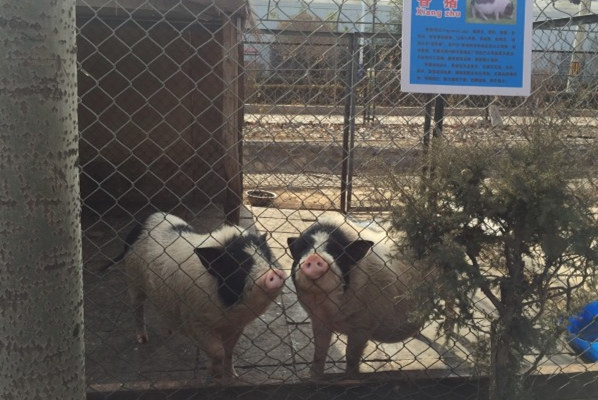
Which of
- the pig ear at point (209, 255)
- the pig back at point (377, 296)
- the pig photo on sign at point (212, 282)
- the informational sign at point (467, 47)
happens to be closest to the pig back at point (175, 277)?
the pig photo on sign at point (212, 282)

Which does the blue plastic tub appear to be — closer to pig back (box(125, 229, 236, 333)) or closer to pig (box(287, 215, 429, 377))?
pig (box(287, 215, 429, 377))

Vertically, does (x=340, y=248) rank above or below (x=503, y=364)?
above

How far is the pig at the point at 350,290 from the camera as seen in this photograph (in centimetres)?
334

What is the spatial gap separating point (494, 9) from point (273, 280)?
1679 millimetres

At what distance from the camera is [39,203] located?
65.7 inches

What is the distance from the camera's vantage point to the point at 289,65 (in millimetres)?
11102

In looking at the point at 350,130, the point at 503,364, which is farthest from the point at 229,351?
the point at 350,130

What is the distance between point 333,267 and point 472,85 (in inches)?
50.5

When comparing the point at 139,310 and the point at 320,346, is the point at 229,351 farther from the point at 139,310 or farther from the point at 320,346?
the point at 139,310

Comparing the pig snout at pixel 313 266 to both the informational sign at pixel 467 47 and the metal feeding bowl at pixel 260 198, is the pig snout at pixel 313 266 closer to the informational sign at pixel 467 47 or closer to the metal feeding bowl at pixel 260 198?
the informational sign at pixel 467 47

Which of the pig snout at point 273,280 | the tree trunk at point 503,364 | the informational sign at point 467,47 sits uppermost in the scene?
the informational sign at point 467,47

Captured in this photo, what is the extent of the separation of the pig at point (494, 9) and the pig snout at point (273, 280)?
5.23ft

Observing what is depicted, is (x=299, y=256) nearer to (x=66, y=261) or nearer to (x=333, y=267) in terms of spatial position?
(x=333, y=267)

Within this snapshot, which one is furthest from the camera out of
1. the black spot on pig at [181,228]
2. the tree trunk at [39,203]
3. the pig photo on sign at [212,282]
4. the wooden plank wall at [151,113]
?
the wooden plank wall at [151,113]
